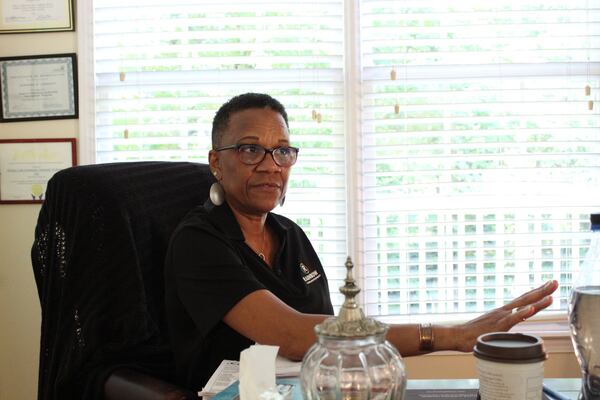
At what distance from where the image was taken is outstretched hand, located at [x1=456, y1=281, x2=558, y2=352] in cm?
128

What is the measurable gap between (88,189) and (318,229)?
4.05 ft

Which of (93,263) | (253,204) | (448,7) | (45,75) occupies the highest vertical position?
(448,7)

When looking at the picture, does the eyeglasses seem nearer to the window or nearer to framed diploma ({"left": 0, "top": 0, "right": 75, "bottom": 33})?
the window

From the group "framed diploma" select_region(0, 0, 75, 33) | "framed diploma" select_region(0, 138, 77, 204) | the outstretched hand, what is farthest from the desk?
"framed diploma" select_region(0, 0, 75, 33)

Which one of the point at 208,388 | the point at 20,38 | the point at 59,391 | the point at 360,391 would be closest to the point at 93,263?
the point at 59,391

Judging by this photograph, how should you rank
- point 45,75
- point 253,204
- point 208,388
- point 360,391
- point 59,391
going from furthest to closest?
point 45,75 < point 253,204 < point 59,391 < point 208,388 < point 360,391

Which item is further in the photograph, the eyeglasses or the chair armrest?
the eyeglasses

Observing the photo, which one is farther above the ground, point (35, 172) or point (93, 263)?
point (35, 172)

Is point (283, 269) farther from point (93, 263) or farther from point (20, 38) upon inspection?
point (20, 38)

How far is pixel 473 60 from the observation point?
105 inches

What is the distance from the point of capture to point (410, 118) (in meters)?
2.66

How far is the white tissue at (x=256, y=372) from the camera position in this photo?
0.95 metres

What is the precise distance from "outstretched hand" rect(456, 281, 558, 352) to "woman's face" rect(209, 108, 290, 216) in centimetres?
64

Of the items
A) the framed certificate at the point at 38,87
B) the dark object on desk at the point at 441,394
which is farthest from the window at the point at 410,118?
the dark object on desk at the point at 441,394
